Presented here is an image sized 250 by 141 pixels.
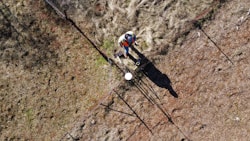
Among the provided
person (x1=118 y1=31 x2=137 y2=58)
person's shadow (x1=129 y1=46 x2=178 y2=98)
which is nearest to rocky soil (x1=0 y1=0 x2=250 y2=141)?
person's shadow (x1=129 y1=46 x2=178 y2=98)

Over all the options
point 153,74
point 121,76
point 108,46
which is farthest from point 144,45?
point 121,76

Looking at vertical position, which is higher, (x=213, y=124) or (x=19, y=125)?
(x=19, y=125)

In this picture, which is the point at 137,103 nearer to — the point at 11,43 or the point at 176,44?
the point at 176,44

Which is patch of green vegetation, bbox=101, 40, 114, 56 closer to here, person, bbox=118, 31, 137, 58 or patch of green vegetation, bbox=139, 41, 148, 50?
person, bbox=118, 31, 137, 58

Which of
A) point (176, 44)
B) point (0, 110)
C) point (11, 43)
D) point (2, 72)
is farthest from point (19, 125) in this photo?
point (176, 44)

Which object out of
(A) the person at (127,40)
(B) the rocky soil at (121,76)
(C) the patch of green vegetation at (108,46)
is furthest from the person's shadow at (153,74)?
(C) the patch of green vegetation at (108,46)

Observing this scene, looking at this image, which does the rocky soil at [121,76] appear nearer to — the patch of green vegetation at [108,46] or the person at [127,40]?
the patch of green vegetation at [108,46]
